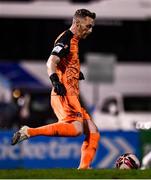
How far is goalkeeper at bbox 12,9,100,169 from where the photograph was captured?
11039mm

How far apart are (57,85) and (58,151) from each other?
26.6 ft

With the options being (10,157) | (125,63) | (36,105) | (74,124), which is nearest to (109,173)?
(74,124)

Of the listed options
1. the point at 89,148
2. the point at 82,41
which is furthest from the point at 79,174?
the point at 82,41

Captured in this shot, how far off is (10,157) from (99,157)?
68.9 inches

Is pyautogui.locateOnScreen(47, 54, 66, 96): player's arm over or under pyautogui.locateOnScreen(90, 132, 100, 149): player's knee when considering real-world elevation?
over

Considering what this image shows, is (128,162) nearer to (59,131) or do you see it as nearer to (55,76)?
(59,131)

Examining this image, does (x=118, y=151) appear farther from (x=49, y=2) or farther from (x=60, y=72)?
(x=49, y=2)

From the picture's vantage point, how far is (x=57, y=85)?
10.9m

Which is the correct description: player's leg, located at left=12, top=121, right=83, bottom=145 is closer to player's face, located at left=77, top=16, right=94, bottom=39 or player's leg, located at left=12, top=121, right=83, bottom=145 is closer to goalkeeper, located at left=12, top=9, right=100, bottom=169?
goalkeeper, located at left=12, top=9, right=100, bottom=169

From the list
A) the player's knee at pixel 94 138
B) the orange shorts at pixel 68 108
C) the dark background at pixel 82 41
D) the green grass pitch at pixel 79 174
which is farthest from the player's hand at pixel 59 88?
the dark background at pixel 82 41

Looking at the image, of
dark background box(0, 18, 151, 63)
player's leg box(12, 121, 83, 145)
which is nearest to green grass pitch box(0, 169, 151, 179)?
player's leg box(12, 121, 83, 145)

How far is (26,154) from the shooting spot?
1867cm

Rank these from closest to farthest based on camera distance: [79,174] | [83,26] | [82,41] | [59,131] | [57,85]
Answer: [79,174]
[57,85]
[59,131]
[83,26]
[82,41]

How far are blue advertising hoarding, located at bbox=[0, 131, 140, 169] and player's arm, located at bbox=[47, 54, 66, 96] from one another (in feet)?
25.2
